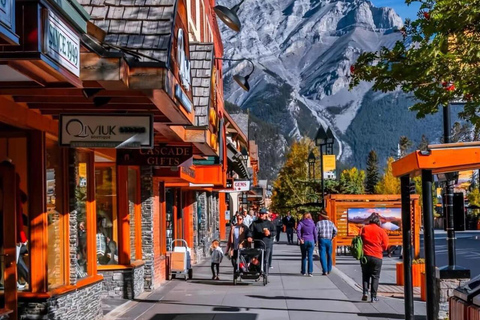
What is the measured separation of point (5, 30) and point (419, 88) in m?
6.64

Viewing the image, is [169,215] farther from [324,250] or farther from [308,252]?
[324,250]

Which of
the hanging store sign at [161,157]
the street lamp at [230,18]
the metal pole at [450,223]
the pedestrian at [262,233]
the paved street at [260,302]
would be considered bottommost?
the paved street at [260,302]

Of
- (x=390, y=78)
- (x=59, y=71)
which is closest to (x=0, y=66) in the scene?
(x=59, y=71)

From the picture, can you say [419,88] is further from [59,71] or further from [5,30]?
[5,30]

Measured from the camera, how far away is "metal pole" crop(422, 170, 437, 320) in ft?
30.8

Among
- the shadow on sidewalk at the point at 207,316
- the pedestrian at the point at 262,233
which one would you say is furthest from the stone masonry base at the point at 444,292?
the pedestrian at the point at 262,233

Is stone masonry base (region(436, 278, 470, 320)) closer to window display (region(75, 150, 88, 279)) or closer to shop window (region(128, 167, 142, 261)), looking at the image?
window display (region(75, 150, 88, 279))

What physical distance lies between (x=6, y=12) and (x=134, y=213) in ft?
39.9

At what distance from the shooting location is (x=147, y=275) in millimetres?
17234

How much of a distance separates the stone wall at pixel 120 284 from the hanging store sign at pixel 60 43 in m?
9.29

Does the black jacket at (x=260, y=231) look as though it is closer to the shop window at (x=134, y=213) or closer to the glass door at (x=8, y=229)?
the shop window at (x=134, y=213)

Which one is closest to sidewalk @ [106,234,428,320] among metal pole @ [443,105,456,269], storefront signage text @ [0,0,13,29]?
metal pole @ [443,105,456,269]

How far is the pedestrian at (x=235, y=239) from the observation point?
760 inches

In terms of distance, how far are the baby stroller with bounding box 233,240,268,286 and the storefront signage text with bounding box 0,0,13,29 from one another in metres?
14.4
